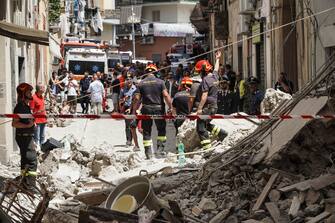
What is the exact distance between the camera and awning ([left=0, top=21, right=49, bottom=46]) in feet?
37.0

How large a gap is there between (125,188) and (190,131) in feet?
21.3

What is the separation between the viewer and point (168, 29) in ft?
261

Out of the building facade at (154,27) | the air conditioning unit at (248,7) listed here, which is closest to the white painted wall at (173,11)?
the building facade at (154,27)

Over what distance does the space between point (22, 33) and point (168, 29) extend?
68617 millimetres

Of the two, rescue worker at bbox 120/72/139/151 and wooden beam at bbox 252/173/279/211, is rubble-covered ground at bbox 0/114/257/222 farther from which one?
wooden beam at bbox 252/173/279/211

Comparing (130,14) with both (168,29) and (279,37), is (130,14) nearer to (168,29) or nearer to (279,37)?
(168,29)

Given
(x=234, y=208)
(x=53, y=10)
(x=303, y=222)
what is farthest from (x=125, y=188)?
(x=53, y=10)

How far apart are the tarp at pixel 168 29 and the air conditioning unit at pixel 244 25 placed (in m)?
44.5

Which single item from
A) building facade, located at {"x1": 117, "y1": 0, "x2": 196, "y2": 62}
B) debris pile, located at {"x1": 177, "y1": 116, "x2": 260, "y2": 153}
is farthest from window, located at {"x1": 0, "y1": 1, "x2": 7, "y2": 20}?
building facade, located at {"x1": 117, "y1": 0, "x2": 196, "y2": 62}

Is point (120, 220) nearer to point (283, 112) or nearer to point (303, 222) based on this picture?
point (303, 222)

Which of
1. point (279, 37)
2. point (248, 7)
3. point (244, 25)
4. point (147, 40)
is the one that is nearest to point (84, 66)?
point (244, 25)

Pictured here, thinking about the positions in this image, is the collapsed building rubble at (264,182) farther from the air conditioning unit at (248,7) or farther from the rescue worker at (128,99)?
the air conditioning unit at (248,7)

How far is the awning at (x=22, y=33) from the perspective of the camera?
11.3m

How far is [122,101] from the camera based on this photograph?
57.8 ft
